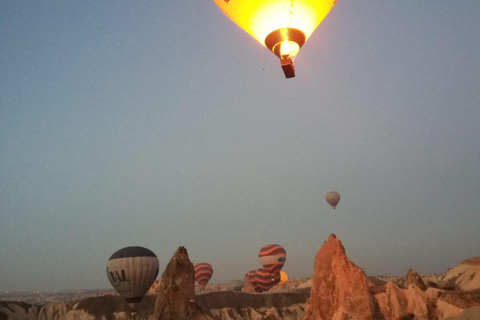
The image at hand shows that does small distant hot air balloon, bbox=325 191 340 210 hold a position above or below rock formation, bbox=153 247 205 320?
above

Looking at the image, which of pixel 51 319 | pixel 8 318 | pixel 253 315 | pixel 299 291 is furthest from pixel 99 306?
pixel 299 291

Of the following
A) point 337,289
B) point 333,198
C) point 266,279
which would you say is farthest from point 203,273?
point 337,289

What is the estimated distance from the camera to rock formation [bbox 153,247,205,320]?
77.0 feet

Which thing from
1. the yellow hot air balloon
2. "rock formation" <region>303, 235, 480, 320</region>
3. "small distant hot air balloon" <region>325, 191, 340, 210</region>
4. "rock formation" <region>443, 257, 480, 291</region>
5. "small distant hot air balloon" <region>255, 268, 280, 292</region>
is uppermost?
the yellow hot air balloon

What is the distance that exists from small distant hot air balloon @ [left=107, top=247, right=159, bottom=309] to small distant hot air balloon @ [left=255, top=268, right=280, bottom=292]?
37906 mm

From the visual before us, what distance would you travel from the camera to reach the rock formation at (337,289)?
19.3 m

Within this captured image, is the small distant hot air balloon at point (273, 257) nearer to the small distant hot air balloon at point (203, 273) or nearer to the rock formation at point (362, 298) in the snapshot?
the small distant hot air balloon at point (203, 273)

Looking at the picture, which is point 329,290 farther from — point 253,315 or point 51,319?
point 51,319

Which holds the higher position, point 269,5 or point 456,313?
point 269,5

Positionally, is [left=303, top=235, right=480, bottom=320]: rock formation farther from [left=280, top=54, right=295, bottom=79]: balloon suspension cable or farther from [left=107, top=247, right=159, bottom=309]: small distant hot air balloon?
[left=107, top=247, right=159, bottom=309]: small distant hot air balloon

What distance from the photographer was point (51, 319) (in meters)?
60.4

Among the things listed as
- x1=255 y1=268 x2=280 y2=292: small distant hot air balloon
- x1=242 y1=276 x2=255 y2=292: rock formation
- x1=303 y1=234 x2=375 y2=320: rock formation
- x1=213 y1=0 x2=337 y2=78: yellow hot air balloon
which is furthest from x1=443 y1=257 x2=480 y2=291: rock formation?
x1=242 y1=276 x2=255 y2=292: rock formation

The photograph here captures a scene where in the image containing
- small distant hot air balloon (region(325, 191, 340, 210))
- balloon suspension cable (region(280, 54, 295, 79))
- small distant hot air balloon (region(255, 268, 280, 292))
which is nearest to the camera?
balloon suspension cable (region(280, 54, 295, 79))

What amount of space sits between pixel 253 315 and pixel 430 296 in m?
44.3
